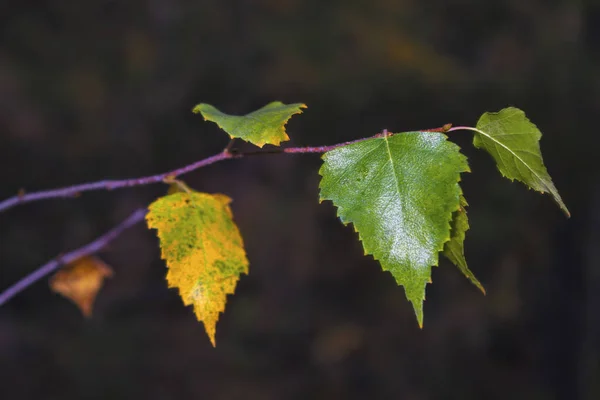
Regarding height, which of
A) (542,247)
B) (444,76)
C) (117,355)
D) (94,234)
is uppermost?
(444,76)

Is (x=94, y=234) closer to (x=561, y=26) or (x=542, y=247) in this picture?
(x=542, y=247)

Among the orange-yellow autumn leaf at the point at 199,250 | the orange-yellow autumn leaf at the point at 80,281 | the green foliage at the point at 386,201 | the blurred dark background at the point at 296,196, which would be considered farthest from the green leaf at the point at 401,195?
the blurred dark background at the point at 296,196

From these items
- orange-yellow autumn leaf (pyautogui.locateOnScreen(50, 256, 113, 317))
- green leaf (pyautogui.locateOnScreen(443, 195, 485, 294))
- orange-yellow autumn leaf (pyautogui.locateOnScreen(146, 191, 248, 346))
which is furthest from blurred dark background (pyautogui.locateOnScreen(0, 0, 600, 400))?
green leaf (pyautogui.locateOnScreen(443, 195, 485, 294))

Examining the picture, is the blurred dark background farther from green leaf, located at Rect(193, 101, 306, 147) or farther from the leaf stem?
green leaf, located at Rect(193, 101, 306, 147)

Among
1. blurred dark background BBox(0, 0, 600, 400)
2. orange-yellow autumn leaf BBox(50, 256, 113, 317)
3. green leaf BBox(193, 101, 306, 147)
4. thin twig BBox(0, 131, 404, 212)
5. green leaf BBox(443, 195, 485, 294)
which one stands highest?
green leaf BBox(193, 101, 306, 147)

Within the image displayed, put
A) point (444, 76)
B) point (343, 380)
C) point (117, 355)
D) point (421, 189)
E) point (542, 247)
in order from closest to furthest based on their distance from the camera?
point (421, 189) < point (117, 355) < point (343, 380) < point (542, 247) < point (444, 76)

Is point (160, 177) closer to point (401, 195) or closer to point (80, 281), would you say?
point (401, 195)

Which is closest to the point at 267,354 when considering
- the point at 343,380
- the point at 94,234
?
the point at 343,380
